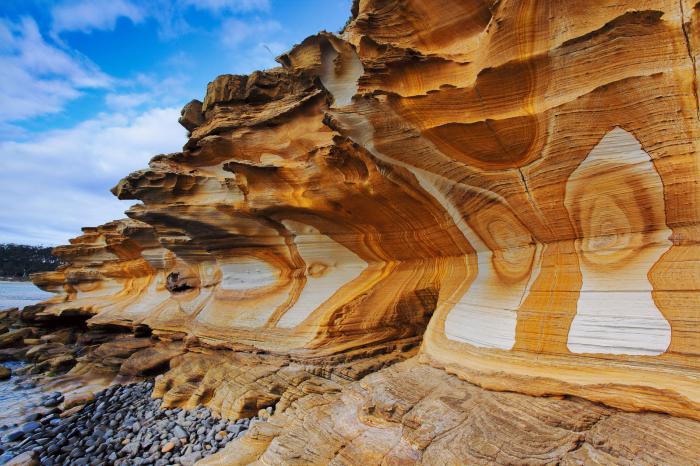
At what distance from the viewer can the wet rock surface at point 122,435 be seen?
447cm

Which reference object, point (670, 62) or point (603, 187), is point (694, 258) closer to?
point (603, 187)

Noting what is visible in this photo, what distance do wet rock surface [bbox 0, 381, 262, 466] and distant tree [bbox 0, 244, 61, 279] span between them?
56.5m

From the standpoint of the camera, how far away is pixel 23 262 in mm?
53031

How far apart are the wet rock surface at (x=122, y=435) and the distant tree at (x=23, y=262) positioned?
5645 cm

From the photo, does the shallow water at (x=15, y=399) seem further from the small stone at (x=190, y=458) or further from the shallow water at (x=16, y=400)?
the small stone at (x=190, y=458)

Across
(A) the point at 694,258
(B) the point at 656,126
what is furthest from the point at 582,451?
(B) the point at 656,126

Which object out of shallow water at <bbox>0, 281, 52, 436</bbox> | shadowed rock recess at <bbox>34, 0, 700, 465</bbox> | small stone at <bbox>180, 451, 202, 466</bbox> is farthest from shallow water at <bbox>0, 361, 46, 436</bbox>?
small stone at <bbox>180, 451, 202, 466</bbox>

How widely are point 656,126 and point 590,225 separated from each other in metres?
0.87

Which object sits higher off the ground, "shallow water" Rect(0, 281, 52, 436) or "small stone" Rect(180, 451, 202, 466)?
"small stone" Rect(180, 451, 202, 466)

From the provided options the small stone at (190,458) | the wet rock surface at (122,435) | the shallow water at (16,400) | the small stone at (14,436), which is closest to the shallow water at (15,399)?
the shallow water at (16,400)

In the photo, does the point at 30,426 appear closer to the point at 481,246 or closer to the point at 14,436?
the point at 14,436

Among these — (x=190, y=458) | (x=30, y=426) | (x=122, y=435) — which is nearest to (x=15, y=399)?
(x=30, y=426)

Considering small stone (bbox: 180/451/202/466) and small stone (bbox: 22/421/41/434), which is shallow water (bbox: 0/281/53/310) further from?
small stone (bbox: 180/451/202/466)

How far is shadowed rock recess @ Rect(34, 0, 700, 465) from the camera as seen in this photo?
2408mm
